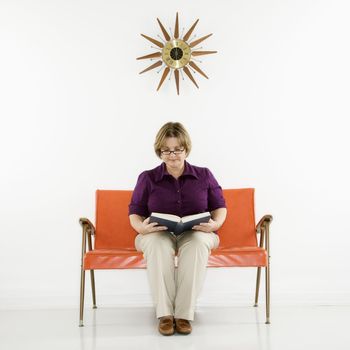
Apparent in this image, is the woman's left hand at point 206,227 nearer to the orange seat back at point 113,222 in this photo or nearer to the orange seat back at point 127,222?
the orange seat back at point 127,222

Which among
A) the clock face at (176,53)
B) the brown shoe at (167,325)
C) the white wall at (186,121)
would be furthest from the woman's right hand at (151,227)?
the clock face at (176,53)

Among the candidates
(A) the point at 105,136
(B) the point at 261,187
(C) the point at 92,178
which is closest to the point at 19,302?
(C) the point at 92,178

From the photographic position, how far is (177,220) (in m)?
2.31

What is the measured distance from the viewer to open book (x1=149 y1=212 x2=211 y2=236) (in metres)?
2.33

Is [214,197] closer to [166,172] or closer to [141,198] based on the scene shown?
[166,172]

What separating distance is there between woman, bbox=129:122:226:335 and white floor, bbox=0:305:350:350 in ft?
0.53

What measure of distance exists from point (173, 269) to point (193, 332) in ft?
1.15

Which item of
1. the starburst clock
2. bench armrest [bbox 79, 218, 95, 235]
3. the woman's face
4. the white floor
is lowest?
the white floor

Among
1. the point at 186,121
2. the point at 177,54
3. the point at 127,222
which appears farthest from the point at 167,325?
the point at 177,54

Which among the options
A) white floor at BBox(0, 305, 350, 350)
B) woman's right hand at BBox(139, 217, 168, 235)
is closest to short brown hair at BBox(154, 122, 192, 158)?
woman's right hand at BBox(139, 217, 168, 235)

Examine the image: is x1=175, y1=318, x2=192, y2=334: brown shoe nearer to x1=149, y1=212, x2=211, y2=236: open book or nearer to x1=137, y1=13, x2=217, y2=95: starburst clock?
x1=149, y1=212, x2=211, y2=236: open book

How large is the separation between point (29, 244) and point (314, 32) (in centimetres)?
250

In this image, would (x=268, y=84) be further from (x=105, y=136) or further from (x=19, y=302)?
(x=19, y=302)

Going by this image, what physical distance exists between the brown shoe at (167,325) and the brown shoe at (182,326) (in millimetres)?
26
